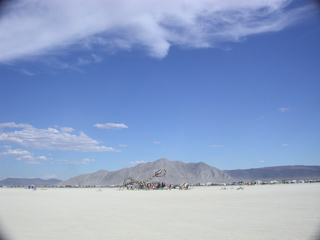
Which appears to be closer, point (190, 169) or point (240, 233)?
point (240, 233)

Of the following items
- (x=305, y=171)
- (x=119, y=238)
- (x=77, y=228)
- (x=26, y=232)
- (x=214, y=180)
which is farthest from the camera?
(x=305, y=171)

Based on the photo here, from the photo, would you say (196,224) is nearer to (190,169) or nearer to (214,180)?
(214,180)

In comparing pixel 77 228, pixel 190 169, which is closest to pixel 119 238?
pixel 77 228

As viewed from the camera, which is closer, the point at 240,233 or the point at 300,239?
the point at 300,239

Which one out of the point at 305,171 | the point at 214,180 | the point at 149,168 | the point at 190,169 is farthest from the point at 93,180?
the point at 305,171

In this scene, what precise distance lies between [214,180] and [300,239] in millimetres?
142923

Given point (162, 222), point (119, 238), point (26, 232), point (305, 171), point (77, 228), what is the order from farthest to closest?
point (305, 171) < point (162, 222) < point (77, 228) < point (26, 232) < point (119, 238)

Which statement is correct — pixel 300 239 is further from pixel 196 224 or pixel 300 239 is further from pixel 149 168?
pixel 149 168

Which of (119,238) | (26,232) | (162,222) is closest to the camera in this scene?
(119,238)

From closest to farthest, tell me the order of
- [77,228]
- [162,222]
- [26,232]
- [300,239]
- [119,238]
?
[300,239]
[119,238]
[26,232]
[77,228]
[162,222]

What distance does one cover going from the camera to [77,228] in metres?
9.33

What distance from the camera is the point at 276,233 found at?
8.07 metres

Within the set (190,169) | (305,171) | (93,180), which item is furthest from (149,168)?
(305,171)

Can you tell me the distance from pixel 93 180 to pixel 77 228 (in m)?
168
